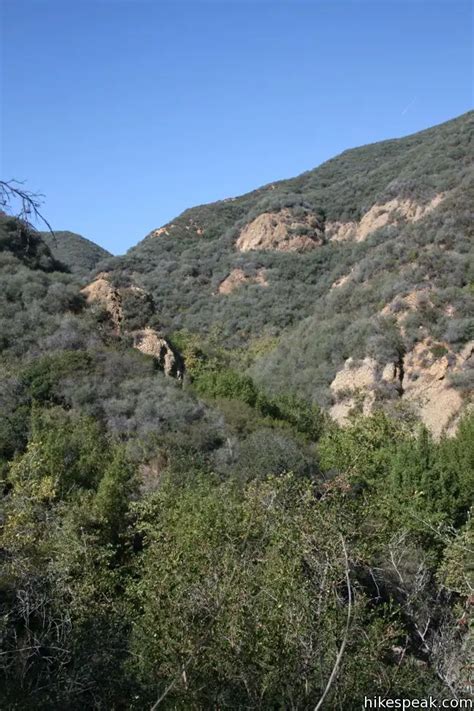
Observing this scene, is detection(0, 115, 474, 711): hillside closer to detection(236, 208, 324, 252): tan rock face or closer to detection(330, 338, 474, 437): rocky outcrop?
detection(330, 338, 474, 437): rocky outcrop

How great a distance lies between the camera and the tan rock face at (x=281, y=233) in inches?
2324

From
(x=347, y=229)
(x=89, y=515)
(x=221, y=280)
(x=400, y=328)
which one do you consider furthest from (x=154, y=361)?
(x=347, y=229)

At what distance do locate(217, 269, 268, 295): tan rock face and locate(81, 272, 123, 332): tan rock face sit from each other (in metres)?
28.9

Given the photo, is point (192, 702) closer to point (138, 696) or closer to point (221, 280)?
point (138, 696)

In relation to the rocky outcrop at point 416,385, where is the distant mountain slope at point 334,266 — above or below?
above

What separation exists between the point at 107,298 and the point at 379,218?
3421 centimetres

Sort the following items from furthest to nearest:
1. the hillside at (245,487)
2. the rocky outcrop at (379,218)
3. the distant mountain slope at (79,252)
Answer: the distant mountain slope at (79,252) < the rocky outcrop at (379,218) < the hillside at (245,487)

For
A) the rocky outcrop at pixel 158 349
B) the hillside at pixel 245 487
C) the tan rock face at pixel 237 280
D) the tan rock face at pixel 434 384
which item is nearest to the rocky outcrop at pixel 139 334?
the rocky outcrop at pixel 158 349

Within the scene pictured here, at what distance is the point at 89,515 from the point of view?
495 inches

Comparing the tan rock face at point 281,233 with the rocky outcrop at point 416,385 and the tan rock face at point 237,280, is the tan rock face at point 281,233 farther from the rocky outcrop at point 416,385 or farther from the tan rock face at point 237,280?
the rocky outcrop at point 416,385

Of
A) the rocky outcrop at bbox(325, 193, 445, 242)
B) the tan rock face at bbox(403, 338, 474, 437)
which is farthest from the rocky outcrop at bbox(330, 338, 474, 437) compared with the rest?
the rocky outcrop at bbox(325, 193, 445, 242)

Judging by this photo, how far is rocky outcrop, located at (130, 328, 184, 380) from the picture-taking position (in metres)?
23.2

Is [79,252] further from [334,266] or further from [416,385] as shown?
[416,385]

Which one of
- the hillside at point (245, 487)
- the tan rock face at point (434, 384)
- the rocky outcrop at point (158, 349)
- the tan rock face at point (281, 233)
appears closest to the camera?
the hillside at point (245, 487)
